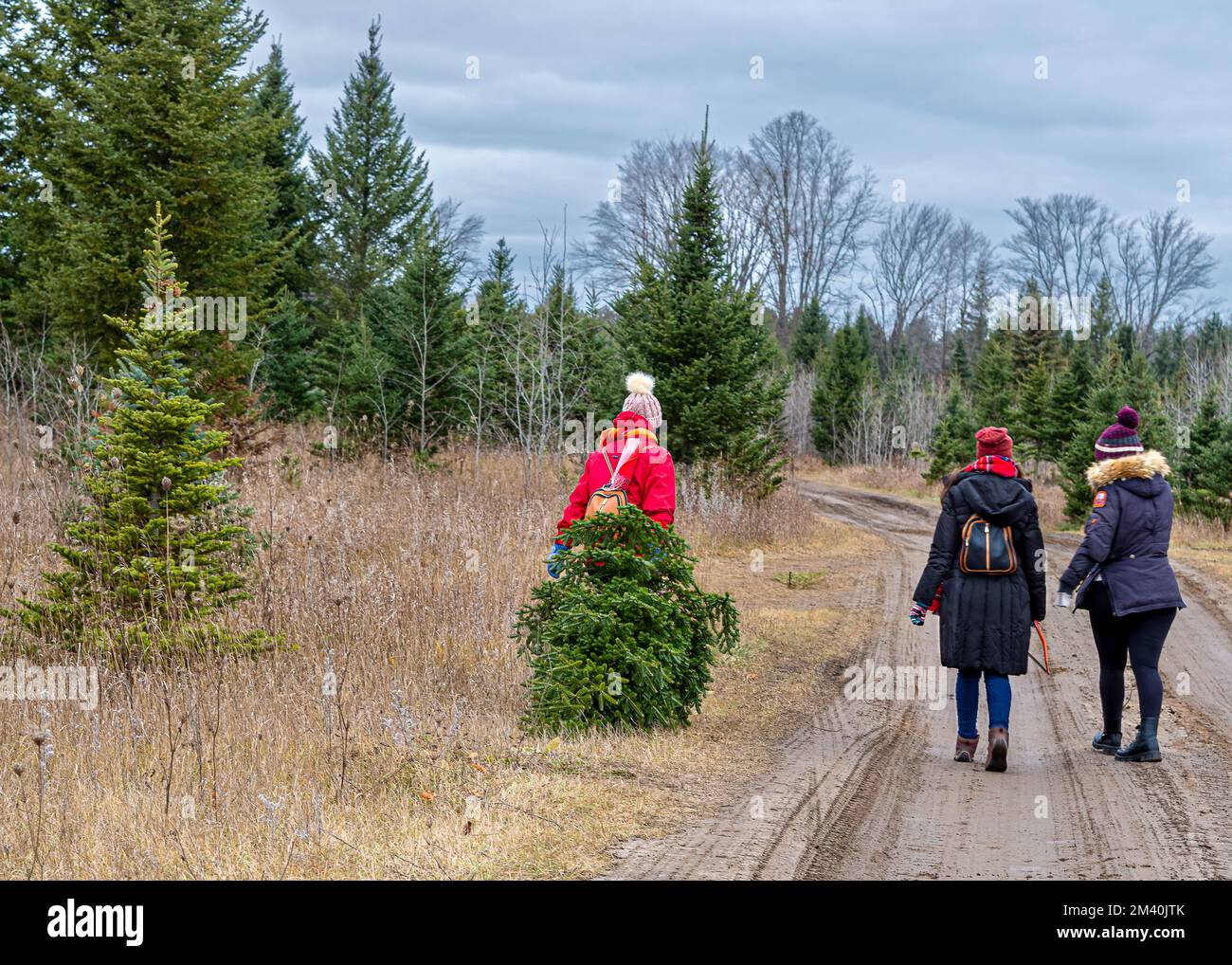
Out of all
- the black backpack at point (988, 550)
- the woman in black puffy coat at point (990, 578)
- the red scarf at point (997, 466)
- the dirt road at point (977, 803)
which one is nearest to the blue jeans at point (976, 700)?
the woman in black puffy coat at point (990, 578)

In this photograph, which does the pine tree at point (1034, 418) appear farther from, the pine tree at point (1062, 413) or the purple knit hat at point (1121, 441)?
the purple knit hat at point (1121, 441)

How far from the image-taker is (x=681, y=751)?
6918mm

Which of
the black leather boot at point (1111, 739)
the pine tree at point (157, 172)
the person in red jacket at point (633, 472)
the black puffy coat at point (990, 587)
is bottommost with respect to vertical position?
the black leather boot at point (1111, 739)

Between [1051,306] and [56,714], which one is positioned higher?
[1051,306]

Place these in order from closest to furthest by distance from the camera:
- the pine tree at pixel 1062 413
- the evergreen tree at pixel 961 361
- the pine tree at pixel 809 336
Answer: the pine tree at pixel 1062 413 → the pine tree at pixel 809 336 → the evergreen tree at pixel 961 361

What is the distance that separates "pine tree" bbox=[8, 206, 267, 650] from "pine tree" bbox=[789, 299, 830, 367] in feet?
167

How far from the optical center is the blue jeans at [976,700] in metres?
6.92

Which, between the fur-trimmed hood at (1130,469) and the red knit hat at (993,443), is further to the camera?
the fur-trimmed hood at (1130,469)

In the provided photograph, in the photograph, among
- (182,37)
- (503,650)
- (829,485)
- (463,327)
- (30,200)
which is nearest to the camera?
(503,650)

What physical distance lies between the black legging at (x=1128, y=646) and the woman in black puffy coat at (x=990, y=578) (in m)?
0.51
